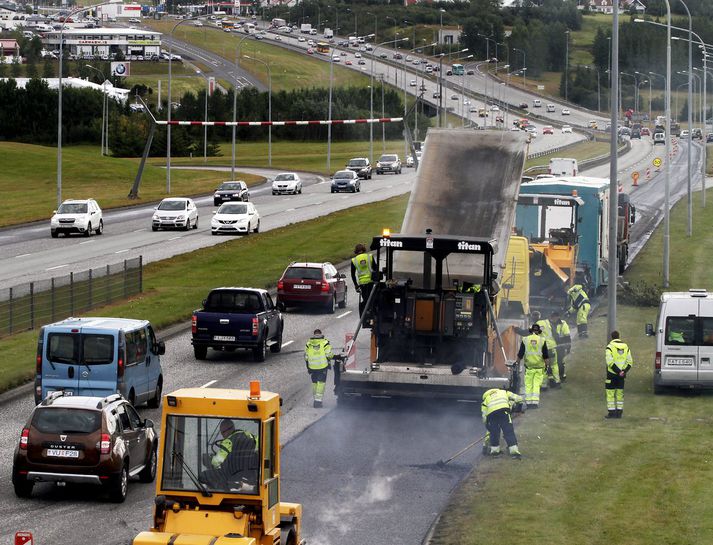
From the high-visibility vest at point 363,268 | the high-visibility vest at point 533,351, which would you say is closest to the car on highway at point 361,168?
the high-visibility vest at point 363,268

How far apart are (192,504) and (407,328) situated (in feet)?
39.7

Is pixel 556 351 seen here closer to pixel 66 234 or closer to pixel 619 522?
pixel 619 522

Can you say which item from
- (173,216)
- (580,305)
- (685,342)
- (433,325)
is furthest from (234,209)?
(433,325)

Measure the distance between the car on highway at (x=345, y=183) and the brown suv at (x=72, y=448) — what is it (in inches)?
2697

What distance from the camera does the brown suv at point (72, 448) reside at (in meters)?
18.4

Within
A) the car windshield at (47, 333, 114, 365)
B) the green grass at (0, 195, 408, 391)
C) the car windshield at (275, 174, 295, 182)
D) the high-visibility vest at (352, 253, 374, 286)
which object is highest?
the high-visibility vest at (352, 253, 374, 286)

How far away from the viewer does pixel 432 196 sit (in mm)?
29828

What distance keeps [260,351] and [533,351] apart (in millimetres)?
8672

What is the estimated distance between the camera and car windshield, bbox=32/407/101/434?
1845 centimetres

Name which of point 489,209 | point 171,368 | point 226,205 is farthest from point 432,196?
point 226,205

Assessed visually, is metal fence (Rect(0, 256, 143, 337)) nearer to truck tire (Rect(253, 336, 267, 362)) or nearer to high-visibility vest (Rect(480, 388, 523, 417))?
truck tire (Rect(253, 336, 267, 362))

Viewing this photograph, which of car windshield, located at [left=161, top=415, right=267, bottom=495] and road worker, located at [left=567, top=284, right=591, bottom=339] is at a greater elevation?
car windshield, located at [left=161, top=415, right=267, bottom=495]

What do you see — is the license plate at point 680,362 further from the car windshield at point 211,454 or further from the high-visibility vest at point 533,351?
the car windshield at point 211,454

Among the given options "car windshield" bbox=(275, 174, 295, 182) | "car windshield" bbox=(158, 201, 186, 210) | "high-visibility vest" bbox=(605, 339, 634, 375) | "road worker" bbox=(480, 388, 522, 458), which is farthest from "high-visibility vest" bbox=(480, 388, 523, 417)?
"car windshield" bbox=(275, 174, 295, 182)
